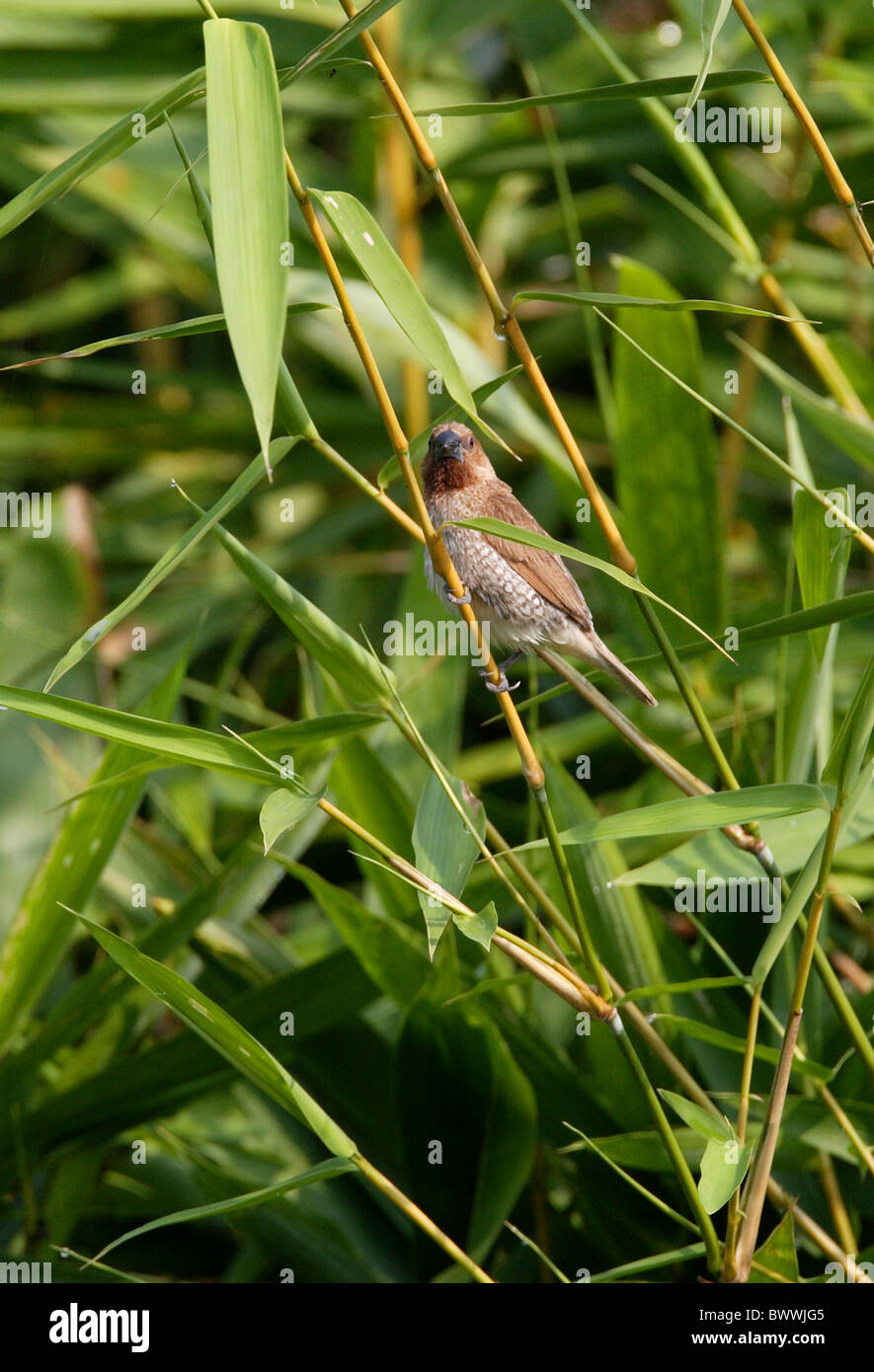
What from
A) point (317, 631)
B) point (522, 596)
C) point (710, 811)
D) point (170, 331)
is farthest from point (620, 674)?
point (170, 331)

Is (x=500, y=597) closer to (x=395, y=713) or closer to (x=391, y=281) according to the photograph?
(x=395, y=713)

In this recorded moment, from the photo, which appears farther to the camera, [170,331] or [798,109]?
[798,109]

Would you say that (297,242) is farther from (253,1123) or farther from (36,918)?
(253,1123)

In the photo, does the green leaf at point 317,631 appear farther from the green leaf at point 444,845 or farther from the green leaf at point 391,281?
the green leaf at point 391,281

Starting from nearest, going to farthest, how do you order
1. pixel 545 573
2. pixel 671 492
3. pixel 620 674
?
pixel 620 674
pixel 545 573
pixel 671 492

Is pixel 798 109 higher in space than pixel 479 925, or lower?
higher

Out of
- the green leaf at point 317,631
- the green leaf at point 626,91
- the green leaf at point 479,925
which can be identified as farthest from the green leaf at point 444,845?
the green leaf at point 626,91
